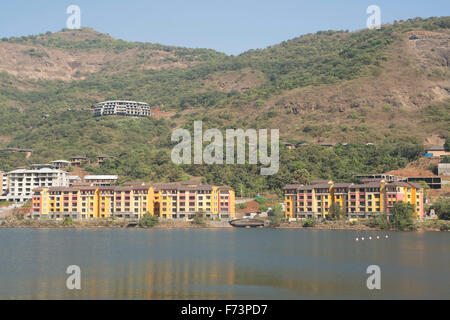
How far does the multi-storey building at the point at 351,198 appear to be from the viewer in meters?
81.1

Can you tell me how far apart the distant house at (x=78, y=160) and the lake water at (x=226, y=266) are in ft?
183

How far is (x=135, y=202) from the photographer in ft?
301

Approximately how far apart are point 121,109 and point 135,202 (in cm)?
7711

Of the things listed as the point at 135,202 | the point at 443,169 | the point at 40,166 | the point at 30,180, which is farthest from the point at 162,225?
the point at 443,169

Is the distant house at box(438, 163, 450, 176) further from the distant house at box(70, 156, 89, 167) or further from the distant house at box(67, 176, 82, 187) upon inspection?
the distant house at box(70, 156, 89, 167)

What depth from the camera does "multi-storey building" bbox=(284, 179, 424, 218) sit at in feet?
266

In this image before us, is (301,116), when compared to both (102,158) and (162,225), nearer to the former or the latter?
(102,158)

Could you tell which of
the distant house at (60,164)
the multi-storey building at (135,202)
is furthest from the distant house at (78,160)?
the multi-storey building at (135,202)

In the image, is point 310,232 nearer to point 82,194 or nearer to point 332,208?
point 332,208

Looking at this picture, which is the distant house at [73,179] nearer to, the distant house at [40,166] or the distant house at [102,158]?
the distant house at [40,166]

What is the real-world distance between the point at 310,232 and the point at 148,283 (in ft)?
139
